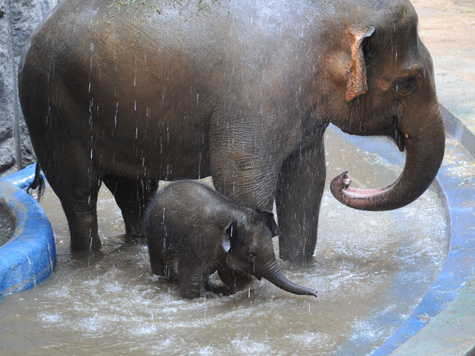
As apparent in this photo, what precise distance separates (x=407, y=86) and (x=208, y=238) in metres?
1.45

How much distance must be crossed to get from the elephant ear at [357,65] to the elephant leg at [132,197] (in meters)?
1.87

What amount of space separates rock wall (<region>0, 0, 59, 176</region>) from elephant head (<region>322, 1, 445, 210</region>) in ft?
10.4

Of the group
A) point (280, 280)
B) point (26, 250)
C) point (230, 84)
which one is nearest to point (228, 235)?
point (280, 280)

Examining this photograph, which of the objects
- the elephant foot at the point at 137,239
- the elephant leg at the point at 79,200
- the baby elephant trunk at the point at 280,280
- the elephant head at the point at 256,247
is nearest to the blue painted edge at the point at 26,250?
the elephant leg at the point at 79,200

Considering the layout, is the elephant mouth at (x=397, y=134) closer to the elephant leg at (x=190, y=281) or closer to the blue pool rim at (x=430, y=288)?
the blue pool rim at (x=430, y=288)

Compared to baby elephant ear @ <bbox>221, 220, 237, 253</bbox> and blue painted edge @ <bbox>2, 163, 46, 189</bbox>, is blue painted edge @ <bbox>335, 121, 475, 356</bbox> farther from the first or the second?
blue painted edge @ <bbox>2, 163, 46, 189</bbox>

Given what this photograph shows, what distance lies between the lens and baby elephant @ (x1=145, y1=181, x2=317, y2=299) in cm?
447

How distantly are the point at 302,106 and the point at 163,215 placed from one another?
3.51 ft

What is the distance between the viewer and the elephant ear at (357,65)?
14.0 ft

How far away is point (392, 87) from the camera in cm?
450

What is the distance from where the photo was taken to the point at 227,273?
15.7 feet

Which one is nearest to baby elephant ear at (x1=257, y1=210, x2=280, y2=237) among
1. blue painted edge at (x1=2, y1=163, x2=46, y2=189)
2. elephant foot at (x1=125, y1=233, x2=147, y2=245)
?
elephant foot at (x1=125, y1=233, x2=147, y2=245)

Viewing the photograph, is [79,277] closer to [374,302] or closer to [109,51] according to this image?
[109,51]

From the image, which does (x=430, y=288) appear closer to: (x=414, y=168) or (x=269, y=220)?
(x=414, y=168)
